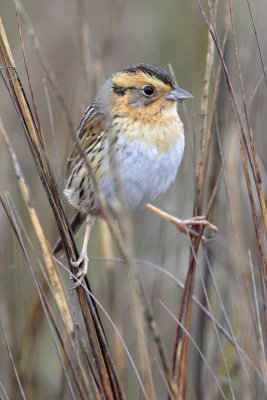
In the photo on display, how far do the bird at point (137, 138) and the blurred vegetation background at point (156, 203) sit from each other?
12cm

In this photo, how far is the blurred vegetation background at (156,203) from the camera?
216cm

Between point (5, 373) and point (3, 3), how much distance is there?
2.31m

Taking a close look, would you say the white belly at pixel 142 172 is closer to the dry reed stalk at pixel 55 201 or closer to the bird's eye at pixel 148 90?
the bird's eye at pixel 148 90

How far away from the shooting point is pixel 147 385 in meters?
1.61

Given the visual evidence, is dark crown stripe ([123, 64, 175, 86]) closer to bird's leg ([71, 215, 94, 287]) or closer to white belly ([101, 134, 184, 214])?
white belly ([101, 134, 184, 214])

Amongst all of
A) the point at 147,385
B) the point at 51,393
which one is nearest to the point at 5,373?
the point at 51,393

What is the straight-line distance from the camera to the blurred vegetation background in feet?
7.10

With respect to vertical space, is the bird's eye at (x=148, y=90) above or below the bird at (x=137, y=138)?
above

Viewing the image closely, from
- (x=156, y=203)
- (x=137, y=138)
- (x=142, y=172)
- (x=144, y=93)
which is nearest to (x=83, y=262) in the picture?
(x=142, y=172)

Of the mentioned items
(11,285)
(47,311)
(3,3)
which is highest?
(3,3)

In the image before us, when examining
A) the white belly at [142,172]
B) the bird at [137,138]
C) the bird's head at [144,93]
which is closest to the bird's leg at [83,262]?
the bird at [137,138]

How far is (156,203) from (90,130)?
139cm

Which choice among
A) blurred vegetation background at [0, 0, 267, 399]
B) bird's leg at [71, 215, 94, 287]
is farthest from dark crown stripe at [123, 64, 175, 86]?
bird's leg at [71, 215, 94, 287]

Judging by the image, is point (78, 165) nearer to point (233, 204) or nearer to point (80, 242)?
point (233, 204)
